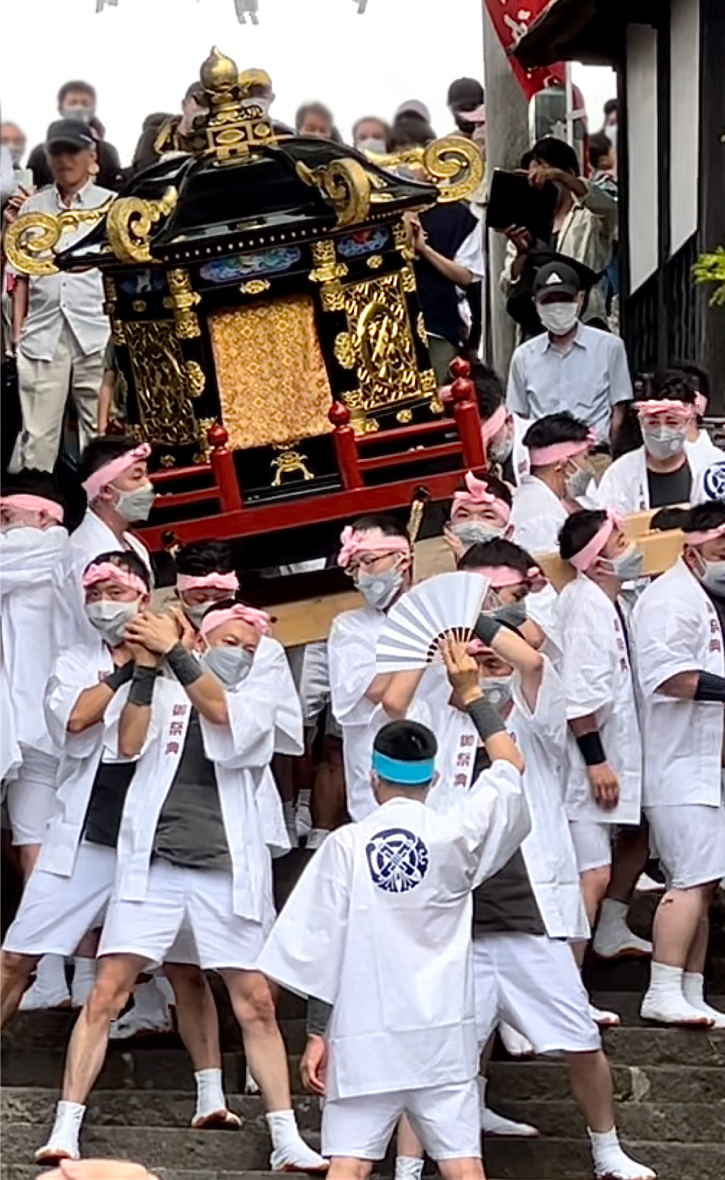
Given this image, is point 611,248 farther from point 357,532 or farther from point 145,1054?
point 145,1054

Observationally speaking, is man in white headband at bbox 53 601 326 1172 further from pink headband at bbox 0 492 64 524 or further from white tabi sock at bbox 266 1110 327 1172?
pink headband at bbox 0 492 64 524

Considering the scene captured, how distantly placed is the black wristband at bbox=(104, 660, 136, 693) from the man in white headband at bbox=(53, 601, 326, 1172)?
0.05 metres

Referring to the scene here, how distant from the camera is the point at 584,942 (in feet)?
27.8

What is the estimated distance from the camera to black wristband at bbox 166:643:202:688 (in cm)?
803

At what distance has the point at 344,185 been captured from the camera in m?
10.5

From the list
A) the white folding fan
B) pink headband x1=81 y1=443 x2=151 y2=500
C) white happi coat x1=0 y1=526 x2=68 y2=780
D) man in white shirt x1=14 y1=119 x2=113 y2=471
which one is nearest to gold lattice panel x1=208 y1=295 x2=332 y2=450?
pink headband x1=81 y1=443 x2=151 y2=500

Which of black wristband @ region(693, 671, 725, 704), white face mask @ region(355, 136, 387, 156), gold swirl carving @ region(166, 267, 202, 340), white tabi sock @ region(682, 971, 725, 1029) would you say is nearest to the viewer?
white tabi sock @ region(682, 971, 725, 1029)

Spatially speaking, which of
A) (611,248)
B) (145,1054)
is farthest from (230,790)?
(611,248)

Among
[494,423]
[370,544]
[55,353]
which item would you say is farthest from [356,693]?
[55,353]

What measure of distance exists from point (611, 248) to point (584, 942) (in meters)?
7.12

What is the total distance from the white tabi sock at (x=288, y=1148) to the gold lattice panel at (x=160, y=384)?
12.3 feet

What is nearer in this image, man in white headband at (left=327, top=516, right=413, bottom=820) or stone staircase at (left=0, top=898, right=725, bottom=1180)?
stone staircase at (left=0, top=898, right=725, bottom=1180)

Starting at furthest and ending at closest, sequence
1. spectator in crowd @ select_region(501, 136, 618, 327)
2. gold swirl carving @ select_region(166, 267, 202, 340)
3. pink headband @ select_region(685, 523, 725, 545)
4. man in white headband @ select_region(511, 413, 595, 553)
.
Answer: spectator in crowd @ select_region(501, 136, 618, 327) → gold swirl carving @ select_region(166, 267, 202, 340) → man in white headband @ select_region(511, 413, 595, 553) → pink headband @ select_region(685, 523, 725, 545)

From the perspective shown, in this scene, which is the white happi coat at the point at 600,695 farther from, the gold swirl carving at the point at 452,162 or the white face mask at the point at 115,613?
the gold swirl carving at the point at 452,162
